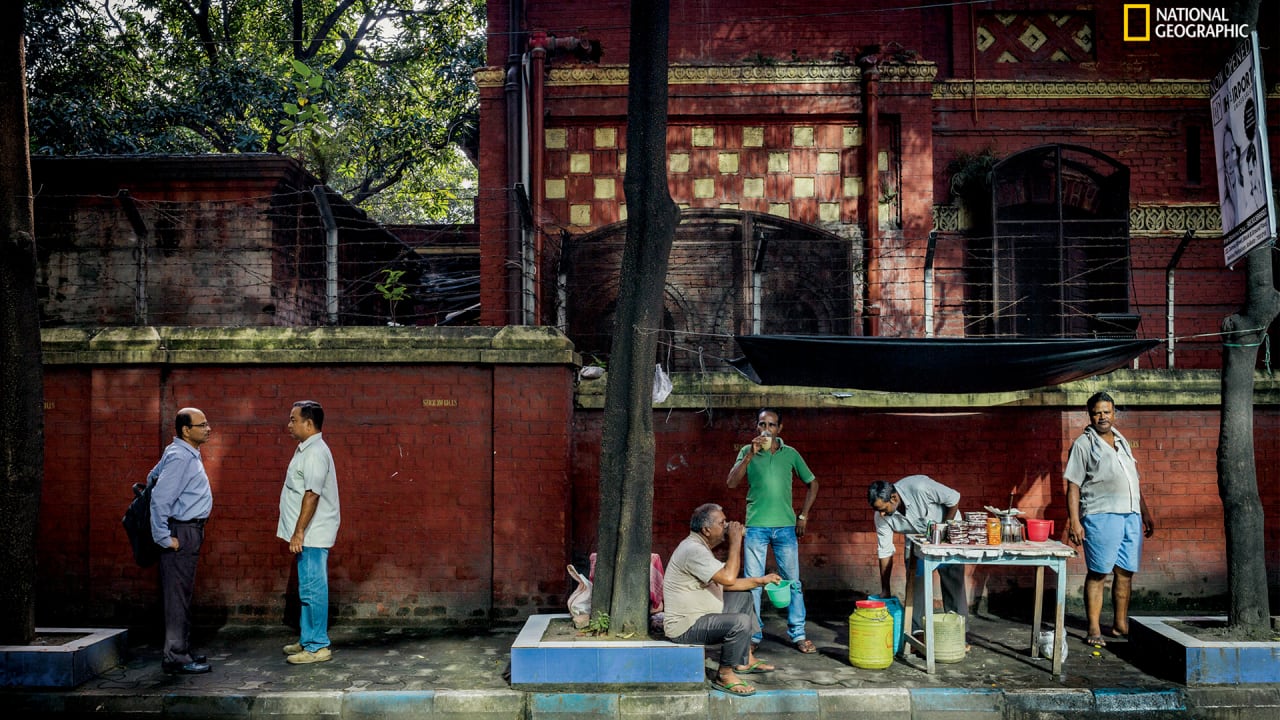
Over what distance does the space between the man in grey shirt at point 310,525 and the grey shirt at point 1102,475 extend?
5.76m

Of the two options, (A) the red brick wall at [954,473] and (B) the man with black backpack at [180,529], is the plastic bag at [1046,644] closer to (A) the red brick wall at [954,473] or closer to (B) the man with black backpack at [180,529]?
(A) the red brick wall at [954,473]

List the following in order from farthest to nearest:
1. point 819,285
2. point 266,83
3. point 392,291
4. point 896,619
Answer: point 266,83 < point 819,285 < point 392,291 < point 896,619


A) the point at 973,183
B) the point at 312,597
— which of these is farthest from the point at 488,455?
the point at 973,183

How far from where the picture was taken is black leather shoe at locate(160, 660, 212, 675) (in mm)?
6770

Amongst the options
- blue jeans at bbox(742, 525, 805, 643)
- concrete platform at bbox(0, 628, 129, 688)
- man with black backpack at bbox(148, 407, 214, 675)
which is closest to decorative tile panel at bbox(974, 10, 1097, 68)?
blue jeans at bbox(742, 525, 805, 643)

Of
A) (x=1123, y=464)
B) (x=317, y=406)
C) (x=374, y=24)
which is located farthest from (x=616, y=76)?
(x=374, y=24)

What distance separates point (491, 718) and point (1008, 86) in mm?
9715

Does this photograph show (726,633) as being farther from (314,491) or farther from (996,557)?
(314,491)

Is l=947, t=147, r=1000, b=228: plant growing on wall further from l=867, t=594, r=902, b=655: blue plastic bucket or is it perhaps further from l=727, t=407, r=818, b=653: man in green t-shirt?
l=867, t=594, r=902, b=655: blue plastic bucket

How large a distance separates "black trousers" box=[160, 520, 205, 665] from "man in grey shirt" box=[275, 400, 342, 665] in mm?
613

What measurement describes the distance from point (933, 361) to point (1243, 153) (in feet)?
8.70

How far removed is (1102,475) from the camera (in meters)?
7.52

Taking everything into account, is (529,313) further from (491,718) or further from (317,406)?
(491,718)

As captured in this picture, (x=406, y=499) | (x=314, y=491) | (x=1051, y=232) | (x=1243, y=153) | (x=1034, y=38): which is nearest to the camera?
(x=1243, y=153)
